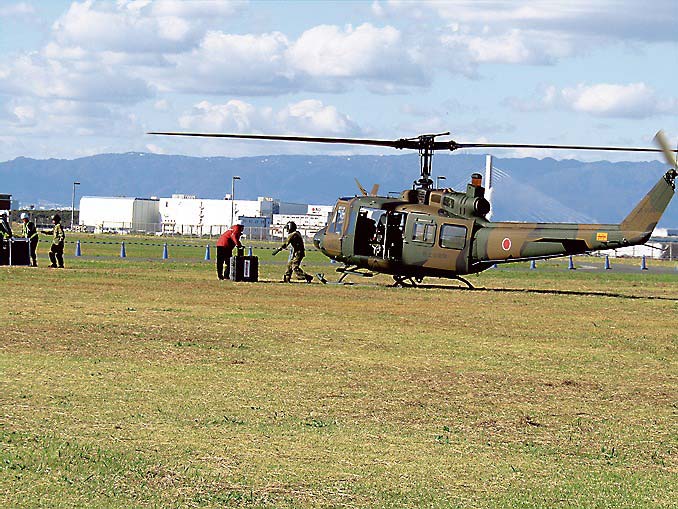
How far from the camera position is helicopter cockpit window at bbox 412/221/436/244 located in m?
36.6

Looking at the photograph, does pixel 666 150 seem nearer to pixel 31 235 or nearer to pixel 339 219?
pixel 339 219

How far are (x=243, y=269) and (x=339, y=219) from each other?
13.7 feet

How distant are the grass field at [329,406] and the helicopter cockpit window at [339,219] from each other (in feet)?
27.7

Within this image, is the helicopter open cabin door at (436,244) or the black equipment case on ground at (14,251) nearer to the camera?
the helicopter open cabin door at (436,244)

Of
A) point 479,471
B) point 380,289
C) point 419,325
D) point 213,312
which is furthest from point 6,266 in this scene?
point 479,471

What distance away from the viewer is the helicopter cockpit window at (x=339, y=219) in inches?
1506

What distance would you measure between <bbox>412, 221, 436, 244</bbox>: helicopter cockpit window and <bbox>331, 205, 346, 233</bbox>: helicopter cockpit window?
246cm

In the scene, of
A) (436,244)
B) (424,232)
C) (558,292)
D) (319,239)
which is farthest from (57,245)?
(558,292)

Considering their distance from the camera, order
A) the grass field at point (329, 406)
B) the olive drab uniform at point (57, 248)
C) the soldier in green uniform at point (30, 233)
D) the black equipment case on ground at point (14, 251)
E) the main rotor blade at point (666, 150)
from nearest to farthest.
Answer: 1. the grass field at point (329, 406)
2. the main rotor blade at point (666, 150)
3. the olive drab uniform at point (57, 248)
4. the black equipment case on ground at point (14, 251)
5. the soldier in green uniform at point (30, 233)

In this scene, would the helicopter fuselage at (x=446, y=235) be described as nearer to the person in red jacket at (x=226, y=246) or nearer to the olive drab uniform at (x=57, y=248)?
the person in red jacket at (x=226, y=246)

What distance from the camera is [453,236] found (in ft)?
119

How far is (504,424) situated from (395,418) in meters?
1.24

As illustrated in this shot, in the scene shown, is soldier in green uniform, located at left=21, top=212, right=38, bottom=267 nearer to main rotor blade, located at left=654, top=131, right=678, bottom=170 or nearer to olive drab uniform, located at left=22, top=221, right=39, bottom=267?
olive drab uniform, located at left=22, top=221, right=39, bottom=267

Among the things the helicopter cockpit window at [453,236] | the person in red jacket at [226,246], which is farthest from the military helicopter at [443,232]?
the person in red jacket at [226,246]
